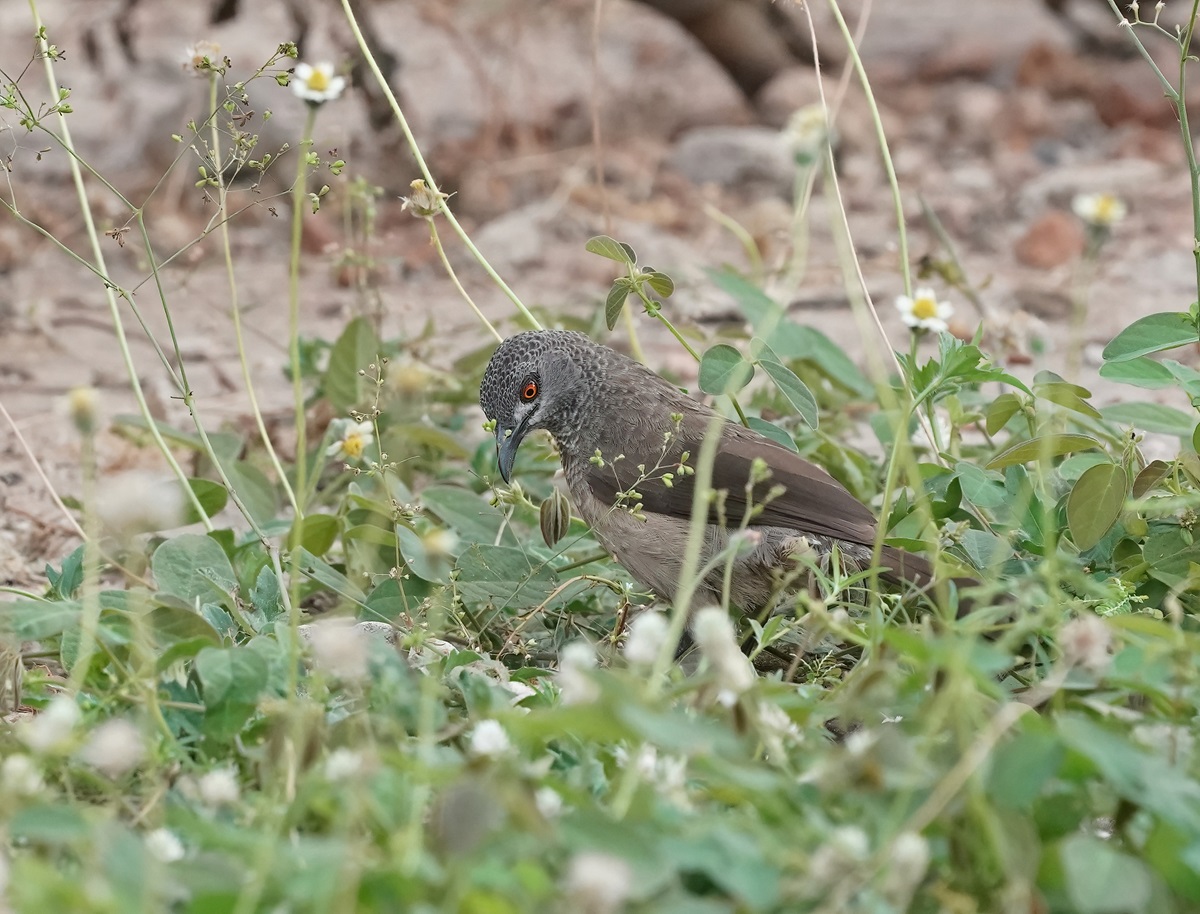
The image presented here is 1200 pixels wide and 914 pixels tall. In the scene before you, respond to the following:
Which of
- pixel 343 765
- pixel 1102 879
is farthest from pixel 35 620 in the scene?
pixel 1102 879

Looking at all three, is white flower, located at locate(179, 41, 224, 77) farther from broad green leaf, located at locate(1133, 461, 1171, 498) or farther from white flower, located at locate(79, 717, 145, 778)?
broad green leaf, located at locate(1133, 461, 1171, 498)

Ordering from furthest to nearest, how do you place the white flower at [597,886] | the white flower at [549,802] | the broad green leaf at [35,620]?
the broad green leaf at [35,620]
the white flower at [549,802]
the white flower at [597,886]

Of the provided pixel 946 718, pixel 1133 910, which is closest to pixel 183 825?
pixel 946 718

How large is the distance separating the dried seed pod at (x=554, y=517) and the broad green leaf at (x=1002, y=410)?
1.24 metres

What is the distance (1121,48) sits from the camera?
1152 centimetres

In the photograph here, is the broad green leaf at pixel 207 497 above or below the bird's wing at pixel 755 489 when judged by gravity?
below

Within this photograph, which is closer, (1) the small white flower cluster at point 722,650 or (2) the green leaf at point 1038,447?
(1) the small white flower cluster at point 722,650

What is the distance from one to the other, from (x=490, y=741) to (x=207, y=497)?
228 cm

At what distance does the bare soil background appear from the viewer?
6789mm

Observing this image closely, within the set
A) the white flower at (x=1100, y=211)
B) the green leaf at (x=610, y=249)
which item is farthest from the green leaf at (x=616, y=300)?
the white flower at (x=1100, y=211)

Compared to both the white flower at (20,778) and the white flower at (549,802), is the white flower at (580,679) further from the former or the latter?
the white flower at (20,778)

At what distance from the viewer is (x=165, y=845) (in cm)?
224

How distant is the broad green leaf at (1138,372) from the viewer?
3.85 m

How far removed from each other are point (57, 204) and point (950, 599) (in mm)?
6981
